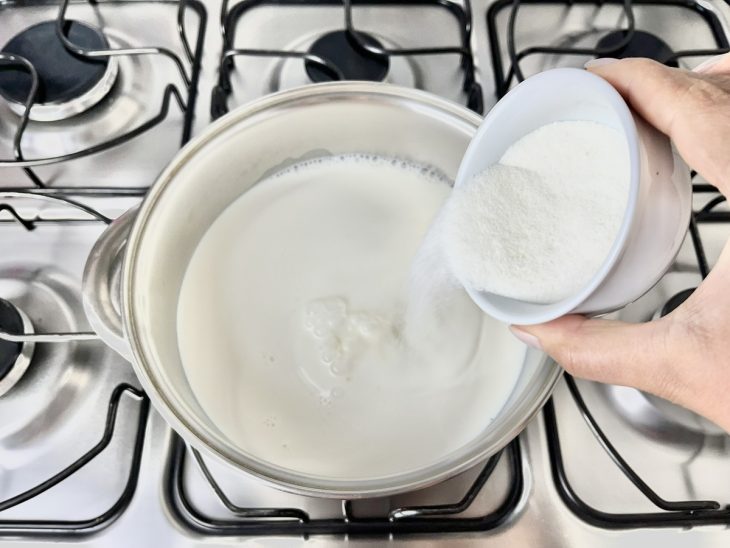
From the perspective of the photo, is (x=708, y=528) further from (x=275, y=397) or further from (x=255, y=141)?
(x=255, y=141)

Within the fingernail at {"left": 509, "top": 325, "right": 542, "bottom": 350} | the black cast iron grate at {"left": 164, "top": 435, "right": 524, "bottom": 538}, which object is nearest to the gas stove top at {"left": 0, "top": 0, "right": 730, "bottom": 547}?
the black cast iron grate at {"left": 164, "top": 435, "right": 524, "bottom": 538}

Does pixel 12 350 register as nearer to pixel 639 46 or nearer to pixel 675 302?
pixel 675 302

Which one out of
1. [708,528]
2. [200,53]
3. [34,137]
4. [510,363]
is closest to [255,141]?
[200,53]

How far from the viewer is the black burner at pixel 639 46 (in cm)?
78

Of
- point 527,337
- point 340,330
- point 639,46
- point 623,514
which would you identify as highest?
point 639,46

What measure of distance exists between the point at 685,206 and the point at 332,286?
400mm

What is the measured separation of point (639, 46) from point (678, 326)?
1.70 ft

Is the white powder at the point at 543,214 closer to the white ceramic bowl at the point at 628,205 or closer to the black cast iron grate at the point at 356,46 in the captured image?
the white ceramic bowl at the point at 628,205

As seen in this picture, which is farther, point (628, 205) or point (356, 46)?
point (356, 46)

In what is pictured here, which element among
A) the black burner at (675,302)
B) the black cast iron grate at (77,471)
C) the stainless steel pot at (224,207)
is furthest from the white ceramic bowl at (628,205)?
the black cast iron grate at (77,471)

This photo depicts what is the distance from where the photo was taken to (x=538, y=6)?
84 cm

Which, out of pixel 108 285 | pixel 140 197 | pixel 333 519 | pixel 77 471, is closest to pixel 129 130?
pixel 140 197

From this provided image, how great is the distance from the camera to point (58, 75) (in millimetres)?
748

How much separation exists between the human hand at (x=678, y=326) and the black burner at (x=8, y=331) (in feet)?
1.59
